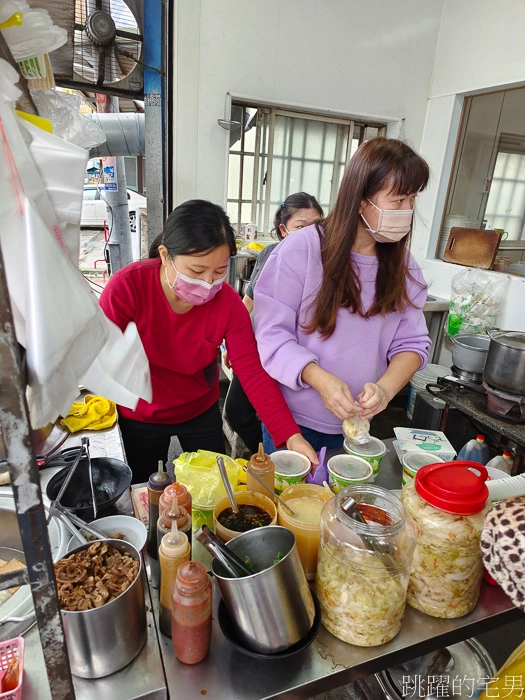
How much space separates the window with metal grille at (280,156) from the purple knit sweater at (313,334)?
320 centimetres

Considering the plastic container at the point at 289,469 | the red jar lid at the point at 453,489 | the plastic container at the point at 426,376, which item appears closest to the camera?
the red jar lid at the point at 453,489

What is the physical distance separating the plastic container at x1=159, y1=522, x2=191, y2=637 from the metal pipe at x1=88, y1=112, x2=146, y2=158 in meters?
4.19

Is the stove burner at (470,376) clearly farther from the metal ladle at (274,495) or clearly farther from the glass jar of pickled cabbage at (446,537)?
the metal ladle at (274,495)

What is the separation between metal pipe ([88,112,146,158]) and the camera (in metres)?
4.20

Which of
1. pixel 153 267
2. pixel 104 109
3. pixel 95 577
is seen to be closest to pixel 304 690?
pixel 95 577

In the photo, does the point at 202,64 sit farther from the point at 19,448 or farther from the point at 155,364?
the point at 19,448

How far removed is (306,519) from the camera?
104cm

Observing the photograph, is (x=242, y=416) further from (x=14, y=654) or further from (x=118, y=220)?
(x=118, y=220)

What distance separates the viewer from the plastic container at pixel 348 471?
1202 mm

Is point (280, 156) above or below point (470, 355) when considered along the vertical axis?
above

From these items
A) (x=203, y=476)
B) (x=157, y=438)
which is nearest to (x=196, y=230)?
(x=203, y=476)

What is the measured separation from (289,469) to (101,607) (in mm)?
634

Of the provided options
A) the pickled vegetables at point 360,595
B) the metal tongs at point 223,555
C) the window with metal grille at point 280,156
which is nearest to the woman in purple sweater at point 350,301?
the pickled vegetables at point 360,595

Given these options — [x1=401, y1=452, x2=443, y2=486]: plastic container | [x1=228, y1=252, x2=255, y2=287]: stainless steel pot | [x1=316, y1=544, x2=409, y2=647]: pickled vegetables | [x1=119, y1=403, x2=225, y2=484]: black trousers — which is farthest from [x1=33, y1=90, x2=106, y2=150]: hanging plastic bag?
[x1=228, y1=252, x2=255, y2=287]: stainless steel pot
